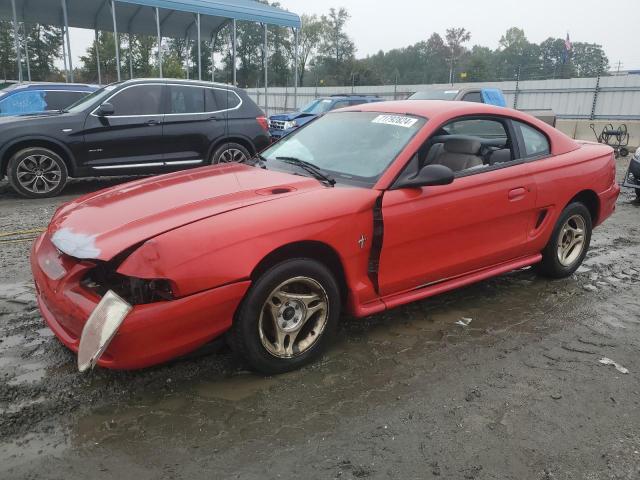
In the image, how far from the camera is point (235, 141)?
8.95 metres

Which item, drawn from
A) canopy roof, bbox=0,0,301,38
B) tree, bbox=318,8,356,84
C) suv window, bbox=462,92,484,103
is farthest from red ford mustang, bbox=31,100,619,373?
tree, bbox=318,8,356,84

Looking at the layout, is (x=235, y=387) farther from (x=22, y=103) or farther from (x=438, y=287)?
(x=22, y=103)

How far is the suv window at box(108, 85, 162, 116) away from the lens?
7984 mm

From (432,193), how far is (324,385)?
143 cm

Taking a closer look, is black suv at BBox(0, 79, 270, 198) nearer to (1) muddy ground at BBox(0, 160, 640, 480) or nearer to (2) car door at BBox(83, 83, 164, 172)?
(2) car door at BBox(83, 83, 164, 172)

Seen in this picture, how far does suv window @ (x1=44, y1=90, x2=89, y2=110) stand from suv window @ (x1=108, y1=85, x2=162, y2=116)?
337 cm

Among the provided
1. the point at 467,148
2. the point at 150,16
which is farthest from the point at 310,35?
the point at 467,148

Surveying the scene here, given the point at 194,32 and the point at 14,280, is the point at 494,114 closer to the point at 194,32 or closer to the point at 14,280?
the point at 14,280

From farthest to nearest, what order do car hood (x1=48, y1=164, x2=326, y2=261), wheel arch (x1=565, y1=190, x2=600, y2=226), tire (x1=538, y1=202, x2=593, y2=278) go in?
wheel arch (x1=565, y1=190, x2=600, y2=226) → tire (x1=538, y1=202, x2=593, y2=278) → car hood (x1=48, y1=164, x2=326, y2=261)

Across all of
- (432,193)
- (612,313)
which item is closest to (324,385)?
(432,193)

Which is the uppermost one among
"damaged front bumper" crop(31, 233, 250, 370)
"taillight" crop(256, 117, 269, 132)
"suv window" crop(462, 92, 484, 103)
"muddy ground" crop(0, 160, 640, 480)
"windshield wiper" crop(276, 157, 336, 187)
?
"suv window" crop(462, 92, 484, 103)

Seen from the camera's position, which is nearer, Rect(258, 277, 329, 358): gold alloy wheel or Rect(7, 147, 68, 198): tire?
Rect(258, 277, 329, 358): gold alloy wheel

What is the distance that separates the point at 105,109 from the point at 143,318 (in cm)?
620

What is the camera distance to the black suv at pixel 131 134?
755 cm
